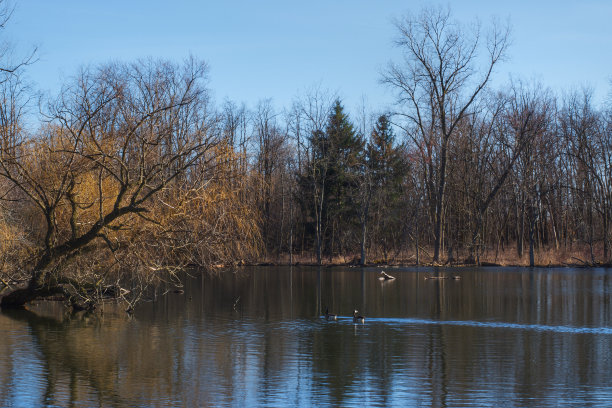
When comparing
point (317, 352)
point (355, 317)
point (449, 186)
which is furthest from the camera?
point (449, 186)

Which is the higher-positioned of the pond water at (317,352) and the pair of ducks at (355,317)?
the pair of ducks at (355,317)

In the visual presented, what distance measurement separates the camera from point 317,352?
1612 centimetres

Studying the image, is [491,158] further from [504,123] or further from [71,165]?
[71,165]

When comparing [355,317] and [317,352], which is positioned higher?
[355,317]

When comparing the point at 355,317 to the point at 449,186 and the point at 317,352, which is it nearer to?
the point at 317,352

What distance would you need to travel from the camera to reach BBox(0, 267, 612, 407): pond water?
1209 cm

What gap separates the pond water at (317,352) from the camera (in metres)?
12.1

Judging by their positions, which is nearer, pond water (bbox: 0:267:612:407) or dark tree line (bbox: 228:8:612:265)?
pond water (bbox: 0:267:612:407)

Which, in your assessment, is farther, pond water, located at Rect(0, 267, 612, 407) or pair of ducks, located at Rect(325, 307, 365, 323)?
pair of ducks, located at Rect(325, 307, 365, 323)

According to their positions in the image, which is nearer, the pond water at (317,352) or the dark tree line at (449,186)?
the pond water at (317,352)

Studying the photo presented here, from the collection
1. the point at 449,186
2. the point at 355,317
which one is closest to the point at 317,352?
the point at 355,317

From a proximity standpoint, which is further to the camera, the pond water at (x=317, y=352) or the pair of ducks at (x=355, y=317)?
the pair of ducks at (x=355, y=317)

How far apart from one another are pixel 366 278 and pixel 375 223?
16.0 metres

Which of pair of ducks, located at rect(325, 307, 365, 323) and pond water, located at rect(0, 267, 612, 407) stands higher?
pair of ducks, located at rect(325, 307, 365, 323)
